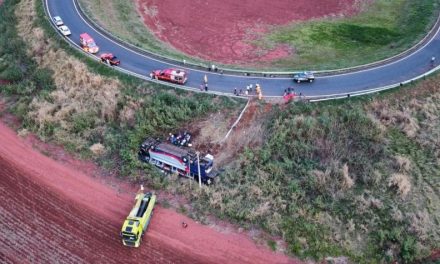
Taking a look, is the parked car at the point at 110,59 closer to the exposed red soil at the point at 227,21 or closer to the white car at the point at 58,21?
the exposed red soil at the point at 227,21

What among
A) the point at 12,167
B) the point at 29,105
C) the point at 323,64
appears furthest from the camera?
the point at 323,64

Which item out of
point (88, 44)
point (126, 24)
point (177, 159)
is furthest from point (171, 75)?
point (126, 24)

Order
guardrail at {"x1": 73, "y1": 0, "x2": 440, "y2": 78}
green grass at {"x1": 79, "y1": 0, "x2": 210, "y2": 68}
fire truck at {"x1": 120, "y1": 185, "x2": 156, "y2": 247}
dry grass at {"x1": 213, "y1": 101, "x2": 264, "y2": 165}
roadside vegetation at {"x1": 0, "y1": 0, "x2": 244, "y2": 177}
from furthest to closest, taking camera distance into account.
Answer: green grass at {"x1": 79, "y1": 0, "x2": 210, "y2": 68}, guardrail at {"x1": 73, "y1": 0, "x2": 440, "y2": 78}, roadside vegetation at {"x1": 0, "y1": 0, "x2": 244, "y2": 177}, dry grass at {"x1": 213, "y1": 101, "x2": 264, "y2": 165}, fire truck at {"x1": 120, "y1": 185, "x2": 156, "y2": 247}

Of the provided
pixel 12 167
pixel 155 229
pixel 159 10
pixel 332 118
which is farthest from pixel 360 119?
pixel 159 10

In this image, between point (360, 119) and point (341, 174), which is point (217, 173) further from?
point (360, 119)

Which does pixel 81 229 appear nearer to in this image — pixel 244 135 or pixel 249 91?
pixel 244 135

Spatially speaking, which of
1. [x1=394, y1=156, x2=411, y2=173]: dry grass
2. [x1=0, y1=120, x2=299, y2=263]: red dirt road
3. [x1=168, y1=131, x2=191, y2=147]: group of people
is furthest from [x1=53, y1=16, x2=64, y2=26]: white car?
[x1=394, y1=156, x2=411, y2=173]: dry grass

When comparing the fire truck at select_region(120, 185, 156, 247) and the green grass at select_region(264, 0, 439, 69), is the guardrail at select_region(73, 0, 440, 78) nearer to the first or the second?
the green grass at select_region(264, 0, 439, 69)
